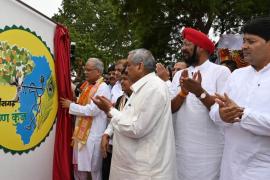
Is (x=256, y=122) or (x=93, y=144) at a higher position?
(x=256, y=122)

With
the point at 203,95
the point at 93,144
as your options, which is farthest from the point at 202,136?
the point at 93,144

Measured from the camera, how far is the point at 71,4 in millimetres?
47344

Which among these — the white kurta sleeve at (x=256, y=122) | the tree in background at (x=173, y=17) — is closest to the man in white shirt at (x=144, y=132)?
the white kurta sleeve at (x=256, y=122)

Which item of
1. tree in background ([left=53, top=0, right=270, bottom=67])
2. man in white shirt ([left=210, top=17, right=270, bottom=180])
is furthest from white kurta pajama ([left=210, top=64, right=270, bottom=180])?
tree in background ([left=53, top=0, right=270, bottom=67])

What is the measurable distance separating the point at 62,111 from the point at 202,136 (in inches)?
69.6

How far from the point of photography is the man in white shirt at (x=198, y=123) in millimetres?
4184

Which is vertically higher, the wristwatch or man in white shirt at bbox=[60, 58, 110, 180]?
the wristwatch

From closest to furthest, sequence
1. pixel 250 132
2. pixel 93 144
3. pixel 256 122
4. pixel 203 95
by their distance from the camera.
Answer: pixel 256 122
pixel 250 132
pixel 203 95
pixel 93 144

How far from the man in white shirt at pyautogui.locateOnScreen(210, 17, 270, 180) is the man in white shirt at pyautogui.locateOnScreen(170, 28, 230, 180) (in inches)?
24.3

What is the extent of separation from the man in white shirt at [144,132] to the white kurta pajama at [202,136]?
227 millimetres

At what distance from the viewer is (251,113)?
321 cm

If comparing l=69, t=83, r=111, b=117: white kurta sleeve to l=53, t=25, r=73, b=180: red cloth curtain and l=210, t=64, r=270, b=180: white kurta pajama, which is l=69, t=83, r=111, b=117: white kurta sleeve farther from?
l=210, t=64, r=270, b=180: white kurta pajama

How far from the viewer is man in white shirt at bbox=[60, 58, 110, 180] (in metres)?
5.66

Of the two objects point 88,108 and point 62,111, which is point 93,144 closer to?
point 88,108
